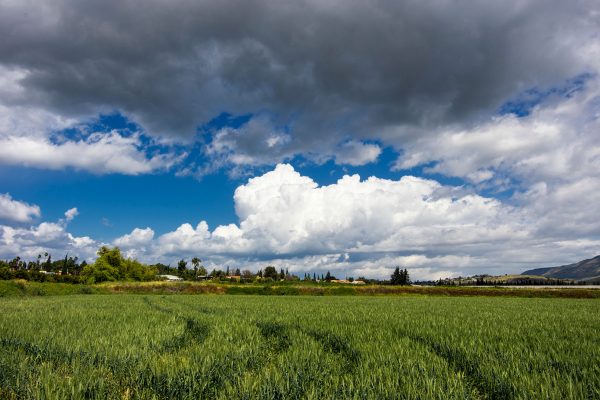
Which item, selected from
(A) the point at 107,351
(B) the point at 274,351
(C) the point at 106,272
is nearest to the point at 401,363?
(B) the point at 274,351

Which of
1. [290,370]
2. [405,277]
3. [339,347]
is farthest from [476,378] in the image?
[405,277]

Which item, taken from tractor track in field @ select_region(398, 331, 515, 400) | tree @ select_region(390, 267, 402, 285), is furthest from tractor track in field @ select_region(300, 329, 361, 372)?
tree @ select_region(390, 267, 402, 285)

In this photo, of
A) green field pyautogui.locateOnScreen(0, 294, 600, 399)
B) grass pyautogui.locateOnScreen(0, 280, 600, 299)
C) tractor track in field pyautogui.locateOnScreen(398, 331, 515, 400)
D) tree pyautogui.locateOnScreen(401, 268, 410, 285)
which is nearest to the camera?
green field pyautogui.locateOnScreen(0, 294, 600, 399)

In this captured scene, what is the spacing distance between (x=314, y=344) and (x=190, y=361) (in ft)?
10.1

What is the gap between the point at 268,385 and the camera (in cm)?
513

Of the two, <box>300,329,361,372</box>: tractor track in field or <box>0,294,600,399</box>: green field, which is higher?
<box>0,294,600,399</box>: green field

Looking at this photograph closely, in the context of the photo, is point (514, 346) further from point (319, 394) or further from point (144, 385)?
point (144, 385)

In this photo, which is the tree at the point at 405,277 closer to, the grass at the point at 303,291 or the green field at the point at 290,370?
the grass at the point at 303,291

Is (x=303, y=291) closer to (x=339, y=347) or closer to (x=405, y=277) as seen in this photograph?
(x=339, y=347)

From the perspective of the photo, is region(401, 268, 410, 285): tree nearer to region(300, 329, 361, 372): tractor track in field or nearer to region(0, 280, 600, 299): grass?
region(0, 280, 600, 299): grass

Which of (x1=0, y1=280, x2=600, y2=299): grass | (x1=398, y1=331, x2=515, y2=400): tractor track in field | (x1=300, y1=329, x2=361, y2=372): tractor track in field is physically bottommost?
(x1=0, y1=280, x2=600, y2=299): grass

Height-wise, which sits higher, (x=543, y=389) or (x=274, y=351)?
(x=543, y=389)

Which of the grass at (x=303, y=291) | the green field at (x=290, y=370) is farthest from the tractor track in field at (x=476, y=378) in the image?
the grass at (x=303, y=291)

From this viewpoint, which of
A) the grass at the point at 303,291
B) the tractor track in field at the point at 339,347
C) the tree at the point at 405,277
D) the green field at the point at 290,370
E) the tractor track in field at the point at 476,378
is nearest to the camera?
the green field at the point at 290,370
